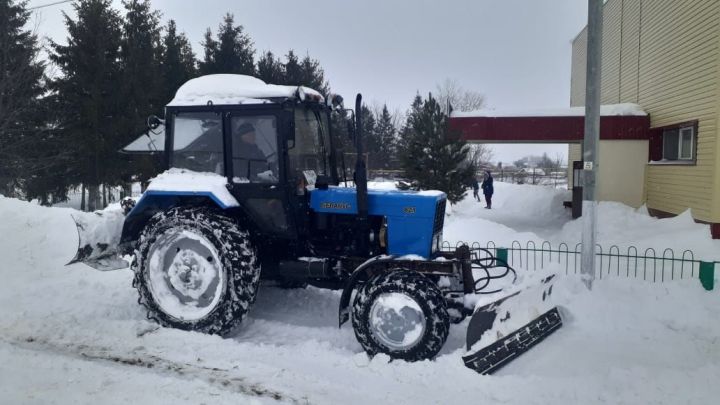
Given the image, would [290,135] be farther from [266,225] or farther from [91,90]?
[91,90]

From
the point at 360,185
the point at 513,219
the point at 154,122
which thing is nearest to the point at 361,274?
the point at 360,185

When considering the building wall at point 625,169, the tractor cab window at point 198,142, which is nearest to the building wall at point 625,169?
the building wall at point 625,169

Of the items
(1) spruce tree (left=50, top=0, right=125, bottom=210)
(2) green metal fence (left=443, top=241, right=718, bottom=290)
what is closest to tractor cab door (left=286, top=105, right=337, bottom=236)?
(2) green metal fence (left=443, top=241, right=718, bottom=290)

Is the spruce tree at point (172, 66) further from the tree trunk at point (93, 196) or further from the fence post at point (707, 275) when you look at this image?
the fence post at point (707, 275)

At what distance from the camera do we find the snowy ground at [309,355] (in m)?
3.82

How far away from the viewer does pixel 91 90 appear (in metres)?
18.7

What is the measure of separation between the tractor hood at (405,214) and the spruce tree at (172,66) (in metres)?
17.6

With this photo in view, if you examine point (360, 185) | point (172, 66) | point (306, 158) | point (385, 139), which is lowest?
point (360, 185)

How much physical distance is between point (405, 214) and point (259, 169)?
1.53 metres

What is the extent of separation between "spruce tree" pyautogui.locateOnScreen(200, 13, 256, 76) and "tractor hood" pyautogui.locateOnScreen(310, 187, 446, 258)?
60.2 feet

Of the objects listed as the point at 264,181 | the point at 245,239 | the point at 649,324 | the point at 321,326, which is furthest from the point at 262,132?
the point at 649,324

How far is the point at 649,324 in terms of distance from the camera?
5.42m

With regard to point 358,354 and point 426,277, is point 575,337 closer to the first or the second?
point 426,277

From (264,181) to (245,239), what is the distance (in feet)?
1.99
